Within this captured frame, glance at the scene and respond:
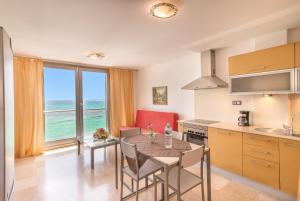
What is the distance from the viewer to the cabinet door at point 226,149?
8.41ft

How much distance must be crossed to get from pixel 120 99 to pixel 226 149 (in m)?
3.68

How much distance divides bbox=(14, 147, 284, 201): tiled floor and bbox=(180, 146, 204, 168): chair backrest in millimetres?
867

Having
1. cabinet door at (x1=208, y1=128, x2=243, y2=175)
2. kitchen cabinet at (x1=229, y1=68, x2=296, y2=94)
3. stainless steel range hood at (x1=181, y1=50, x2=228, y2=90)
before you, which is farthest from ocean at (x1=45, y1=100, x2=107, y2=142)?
kitchen cabinet at (x1=229, y1=68, x2=296, y2=94)

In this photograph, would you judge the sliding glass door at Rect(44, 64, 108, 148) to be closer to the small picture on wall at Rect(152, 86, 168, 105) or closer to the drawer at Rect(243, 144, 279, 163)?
the small picture on wall at Rect(152, 86, 168, 105)

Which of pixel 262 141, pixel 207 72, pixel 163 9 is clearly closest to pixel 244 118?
pixel 262 141

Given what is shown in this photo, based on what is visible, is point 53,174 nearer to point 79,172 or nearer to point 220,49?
point 79,172

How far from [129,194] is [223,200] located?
1.29 m

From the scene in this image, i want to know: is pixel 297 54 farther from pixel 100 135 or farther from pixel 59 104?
pixel 59 104

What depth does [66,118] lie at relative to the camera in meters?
4.66

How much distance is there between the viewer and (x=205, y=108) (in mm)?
3629

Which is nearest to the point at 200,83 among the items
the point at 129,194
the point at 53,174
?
the point at 129,194

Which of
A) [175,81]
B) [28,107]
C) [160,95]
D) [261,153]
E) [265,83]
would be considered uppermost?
[175,81]

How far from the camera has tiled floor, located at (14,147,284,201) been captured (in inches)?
88.7

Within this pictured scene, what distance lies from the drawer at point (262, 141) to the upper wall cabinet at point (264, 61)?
3.31ft
